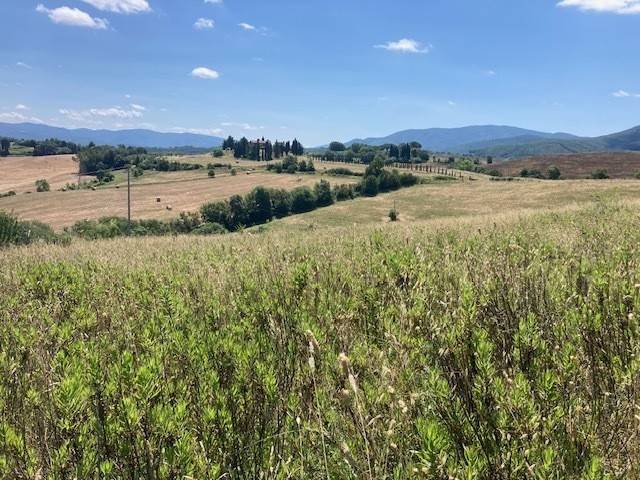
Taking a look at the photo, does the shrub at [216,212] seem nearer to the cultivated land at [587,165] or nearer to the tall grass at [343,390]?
the tall grass at [343,390]

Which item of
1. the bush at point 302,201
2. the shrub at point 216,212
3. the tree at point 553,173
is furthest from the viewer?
the tree at point 553,173

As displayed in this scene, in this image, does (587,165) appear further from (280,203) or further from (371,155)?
(280,203)

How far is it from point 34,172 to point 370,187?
102030 millimetres

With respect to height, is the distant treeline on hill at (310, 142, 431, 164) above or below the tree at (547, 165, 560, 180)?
above

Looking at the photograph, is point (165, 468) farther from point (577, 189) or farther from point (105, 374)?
point (577, 189)

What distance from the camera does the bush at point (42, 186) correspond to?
101 m

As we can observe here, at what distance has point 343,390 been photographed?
1.61 m

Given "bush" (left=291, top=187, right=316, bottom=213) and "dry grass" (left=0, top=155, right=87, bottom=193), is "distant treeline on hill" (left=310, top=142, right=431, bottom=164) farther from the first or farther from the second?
"dry grass" (left=0, top=155, right=87, bottom=193)

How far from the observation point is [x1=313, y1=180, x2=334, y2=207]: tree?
78812mm

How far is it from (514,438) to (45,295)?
464 cm

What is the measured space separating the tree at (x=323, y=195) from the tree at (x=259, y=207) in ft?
30.8

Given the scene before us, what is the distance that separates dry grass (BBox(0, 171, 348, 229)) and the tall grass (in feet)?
216

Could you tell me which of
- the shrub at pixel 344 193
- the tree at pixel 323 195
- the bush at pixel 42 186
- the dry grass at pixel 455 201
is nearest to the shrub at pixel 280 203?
the tree at pixel 323 195

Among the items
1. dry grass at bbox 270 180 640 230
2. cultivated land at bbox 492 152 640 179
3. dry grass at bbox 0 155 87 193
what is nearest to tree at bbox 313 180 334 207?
dry grass at bbox 270 180 640 230
